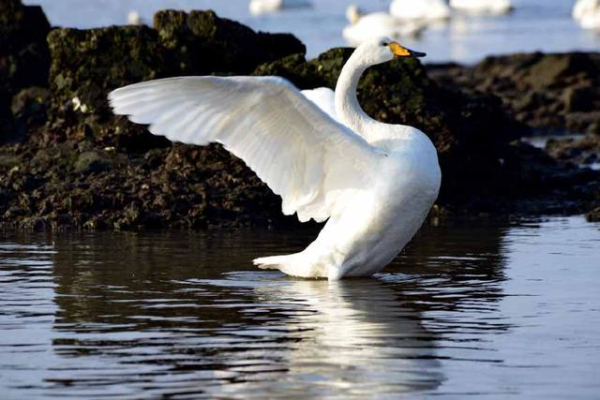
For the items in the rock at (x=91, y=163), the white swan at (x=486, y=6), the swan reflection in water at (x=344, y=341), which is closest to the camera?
→ the swan reflection in water at (x=344, y=341)

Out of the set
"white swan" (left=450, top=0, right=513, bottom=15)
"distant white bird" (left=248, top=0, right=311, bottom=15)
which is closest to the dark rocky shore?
"distant white bird" (left=248, top=0, right=311, bottom=15)

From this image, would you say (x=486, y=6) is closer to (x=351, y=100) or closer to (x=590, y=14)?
(x=590, y=14)

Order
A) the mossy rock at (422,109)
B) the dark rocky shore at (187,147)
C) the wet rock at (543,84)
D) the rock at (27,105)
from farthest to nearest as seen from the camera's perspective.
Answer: the wet rock at (543,84) → the rock at (27,105) → the mossy rock at (422,109) → the dark rocky shore at (187,147)

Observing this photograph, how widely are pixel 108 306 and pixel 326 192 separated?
2370 millimetres

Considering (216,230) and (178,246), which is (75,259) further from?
(216,230)

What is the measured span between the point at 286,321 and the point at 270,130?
215cm

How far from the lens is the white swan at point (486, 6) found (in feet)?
211

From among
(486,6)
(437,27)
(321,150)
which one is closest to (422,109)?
(321,150)

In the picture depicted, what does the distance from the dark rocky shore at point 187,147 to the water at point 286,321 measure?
0.88 metres

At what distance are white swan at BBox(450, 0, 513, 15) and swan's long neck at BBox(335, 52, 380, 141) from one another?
173 ft

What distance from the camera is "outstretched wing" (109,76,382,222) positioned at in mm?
11375

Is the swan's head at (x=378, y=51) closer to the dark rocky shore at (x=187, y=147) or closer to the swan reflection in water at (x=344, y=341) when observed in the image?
the swan reflection in water at (x=344, y=341)

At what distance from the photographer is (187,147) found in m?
16.5

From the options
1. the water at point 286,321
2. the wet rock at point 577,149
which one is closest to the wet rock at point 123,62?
the water at point 286,321
